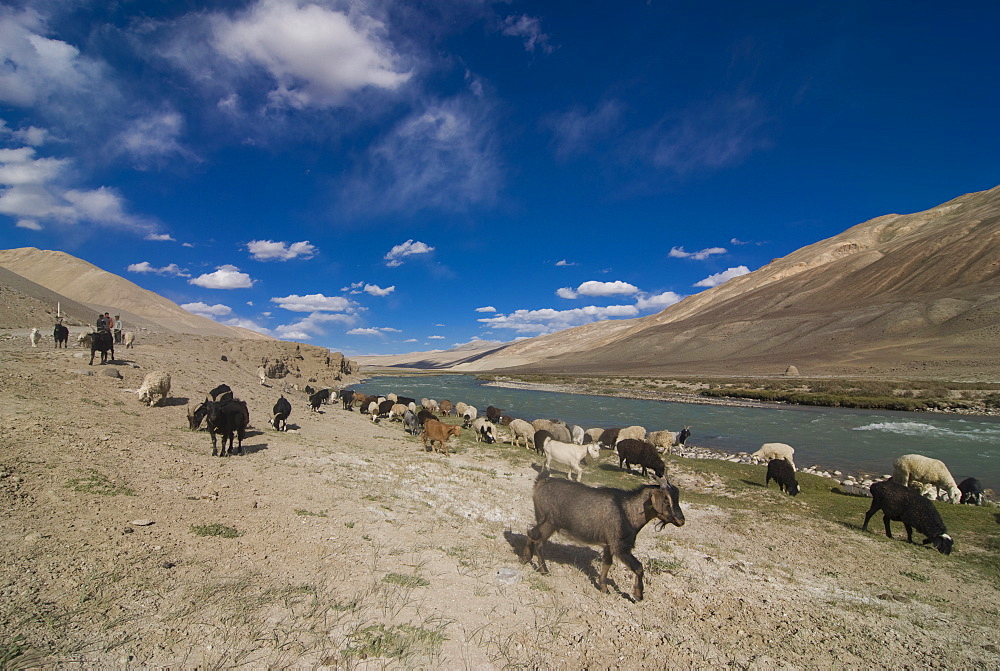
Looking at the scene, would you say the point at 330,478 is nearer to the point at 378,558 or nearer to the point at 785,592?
the point at 378,558

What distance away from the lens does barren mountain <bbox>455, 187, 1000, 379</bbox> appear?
70.4 m

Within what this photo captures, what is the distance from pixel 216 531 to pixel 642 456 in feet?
44.6

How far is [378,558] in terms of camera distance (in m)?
6.69

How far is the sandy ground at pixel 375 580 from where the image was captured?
4523 mm

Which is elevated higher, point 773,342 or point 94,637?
point 773,342

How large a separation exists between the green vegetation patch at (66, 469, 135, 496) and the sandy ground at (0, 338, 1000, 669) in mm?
48

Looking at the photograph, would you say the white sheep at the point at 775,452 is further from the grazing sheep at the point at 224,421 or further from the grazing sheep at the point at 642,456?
the grazing sheep at the point at 224,421

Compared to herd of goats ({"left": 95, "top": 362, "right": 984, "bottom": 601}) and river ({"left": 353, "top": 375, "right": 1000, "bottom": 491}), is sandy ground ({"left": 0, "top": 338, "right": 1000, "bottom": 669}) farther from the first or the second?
river ({"left": 353, "top": 375, "right": 1000, "bottom": 491})

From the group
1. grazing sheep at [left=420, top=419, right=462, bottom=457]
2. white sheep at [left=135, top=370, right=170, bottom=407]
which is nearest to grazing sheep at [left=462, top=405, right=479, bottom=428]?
grazing sheep at [left=420, top=419, right=462, bottom=457]

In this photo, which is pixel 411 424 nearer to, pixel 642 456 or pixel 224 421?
pixel 642 456

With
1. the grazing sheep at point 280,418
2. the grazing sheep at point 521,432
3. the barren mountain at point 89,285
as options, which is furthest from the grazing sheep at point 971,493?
the barren mountain at point 89,285

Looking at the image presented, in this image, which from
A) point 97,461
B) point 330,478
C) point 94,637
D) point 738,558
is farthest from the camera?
point 330,478

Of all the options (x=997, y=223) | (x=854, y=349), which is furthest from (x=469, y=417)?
(x=997, y=223)

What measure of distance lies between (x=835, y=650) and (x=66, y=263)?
233949 mm
